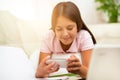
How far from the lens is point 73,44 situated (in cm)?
72

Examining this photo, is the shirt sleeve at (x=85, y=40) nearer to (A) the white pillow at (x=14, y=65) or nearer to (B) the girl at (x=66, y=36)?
(B) the girl at (x=66, y=36)

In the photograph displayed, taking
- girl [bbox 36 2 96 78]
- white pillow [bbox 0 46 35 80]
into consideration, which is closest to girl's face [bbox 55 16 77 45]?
girl [bbox 36 2 96 78]

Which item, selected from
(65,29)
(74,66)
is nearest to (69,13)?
(65,29)

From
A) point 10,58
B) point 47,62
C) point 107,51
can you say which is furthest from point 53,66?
point 107,51

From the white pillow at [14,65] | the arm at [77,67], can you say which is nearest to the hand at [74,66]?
the arm at [77,67]

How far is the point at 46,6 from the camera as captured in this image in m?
0.73

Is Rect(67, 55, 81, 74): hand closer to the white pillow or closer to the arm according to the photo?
the arm

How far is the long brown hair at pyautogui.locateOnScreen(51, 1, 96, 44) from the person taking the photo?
711 millimetres

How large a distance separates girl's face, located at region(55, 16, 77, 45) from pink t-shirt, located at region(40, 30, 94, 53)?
0.6 inches

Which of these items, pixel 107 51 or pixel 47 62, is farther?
pixel 47 62

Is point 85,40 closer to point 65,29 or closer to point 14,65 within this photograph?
point 65,29

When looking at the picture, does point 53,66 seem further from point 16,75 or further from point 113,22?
point 113,22

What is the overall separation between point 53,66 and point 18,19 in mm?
190

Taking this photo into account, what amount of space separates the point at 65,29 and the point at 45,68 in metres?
0.13
